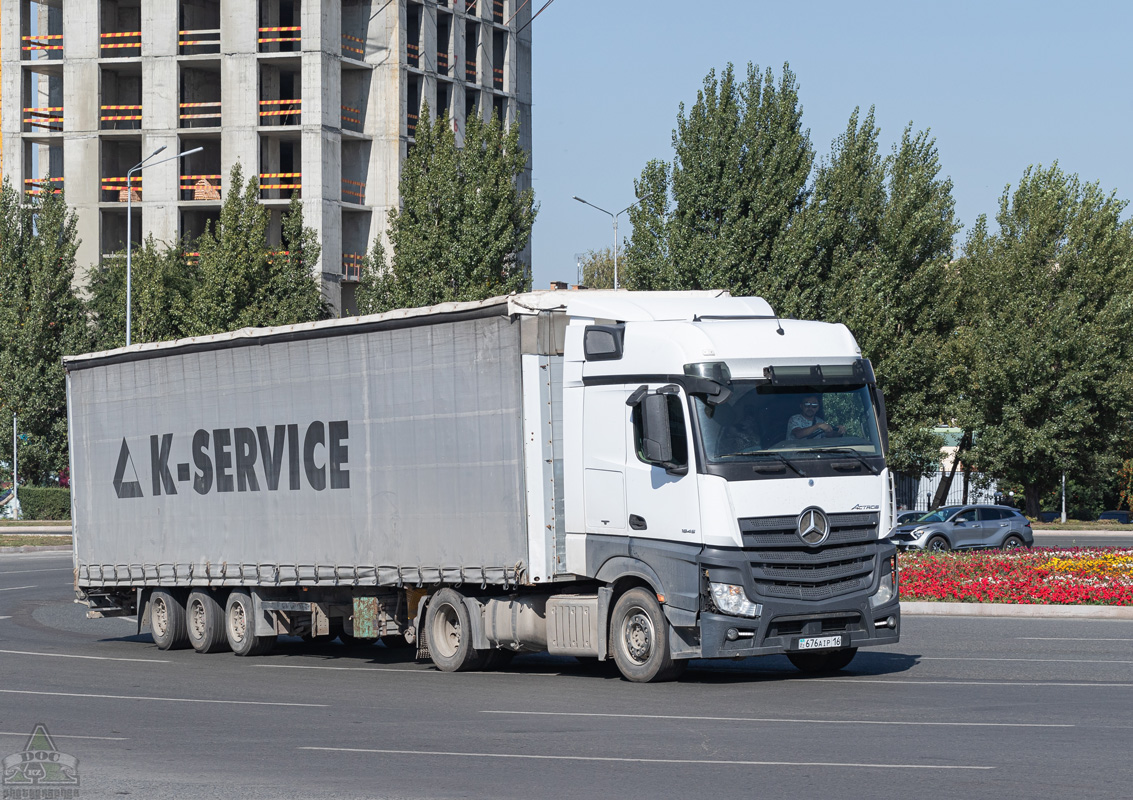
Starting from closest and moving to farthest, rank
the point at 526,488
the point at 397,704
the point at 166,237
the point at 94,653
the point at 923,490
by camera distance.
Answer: the point at 397,704, the point at 526,488, the point at 94,653, the point at 923,490, the point at 166,237

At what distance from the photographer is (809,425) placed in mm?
13820

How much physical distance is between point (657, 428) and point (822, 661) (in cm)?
317

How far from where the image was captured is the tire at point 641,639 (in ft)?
45.0

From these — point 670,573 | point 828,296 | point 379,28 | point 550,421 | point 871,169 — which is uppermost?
point 379,28

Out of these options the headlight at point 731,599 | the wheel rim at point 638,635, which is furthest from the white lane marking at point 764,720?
the wheel rim at point 638,635

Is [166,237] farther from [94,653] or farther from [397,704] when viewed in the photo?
[397,704]

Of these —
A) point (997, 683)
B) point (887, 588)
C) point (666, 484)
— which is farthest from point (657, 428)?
point (997, 683)

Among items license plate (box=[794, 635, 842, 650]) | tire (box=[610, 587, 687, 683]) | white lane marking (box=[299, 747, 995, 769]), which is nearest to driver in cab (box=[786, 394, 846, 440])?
license plate (box=[794, 635, 842, 650])

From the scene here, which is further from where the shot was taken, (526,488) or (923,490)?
(923,490)

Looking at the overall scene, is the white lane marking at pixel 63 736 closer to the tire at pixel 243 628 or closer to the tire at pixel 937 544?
the tire at pixel 243 628

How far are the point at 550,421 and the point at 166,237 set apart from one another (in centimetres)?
5654

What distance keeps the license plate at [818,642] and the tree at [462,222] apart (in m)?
31.6

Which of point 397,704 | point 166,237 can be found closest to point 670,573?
point 397,704

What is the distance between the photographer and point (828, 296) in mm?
40469
